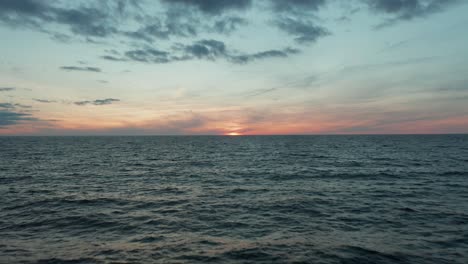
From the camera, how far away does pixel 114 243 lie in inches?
607

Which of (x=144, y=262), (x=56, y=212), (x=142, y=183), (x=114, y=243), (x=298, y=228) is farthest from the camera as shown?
(x=142, y=183)

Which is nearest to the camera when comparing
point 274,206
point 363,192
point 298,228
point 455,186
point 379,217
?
point 298,228

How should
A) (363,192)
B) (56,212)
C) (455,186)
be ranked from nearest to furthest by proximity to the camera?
(56,212) → (363,192) → (455,186)

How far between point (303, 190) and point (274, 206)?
24.2ft

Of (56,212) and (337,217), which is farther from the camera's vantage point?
(56,212)

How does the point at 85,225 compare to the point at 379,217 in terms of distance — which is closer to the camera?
the point at 85,225

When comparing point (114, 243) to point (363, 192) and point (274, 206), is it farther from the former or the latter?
point (363, 192)

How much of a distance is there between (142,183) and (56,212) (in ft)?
42.4

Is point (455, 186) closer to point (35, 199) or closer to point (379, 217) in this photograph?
point (379, 217)

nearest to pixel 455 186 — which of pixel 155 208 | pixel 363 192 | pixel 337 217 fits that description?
pixel 363 192

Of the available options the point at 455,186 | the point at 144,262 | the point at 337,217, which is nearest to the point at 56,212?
the point at 144,262

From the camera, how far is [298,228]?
1783 cm

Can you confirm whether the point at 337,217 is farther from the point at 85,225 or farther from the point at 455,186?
the point at 455,186

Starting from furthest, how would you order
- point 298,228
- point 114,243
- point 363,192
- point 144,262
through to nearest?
point 363,192
point 298,228
point 114,243
point 144,262
